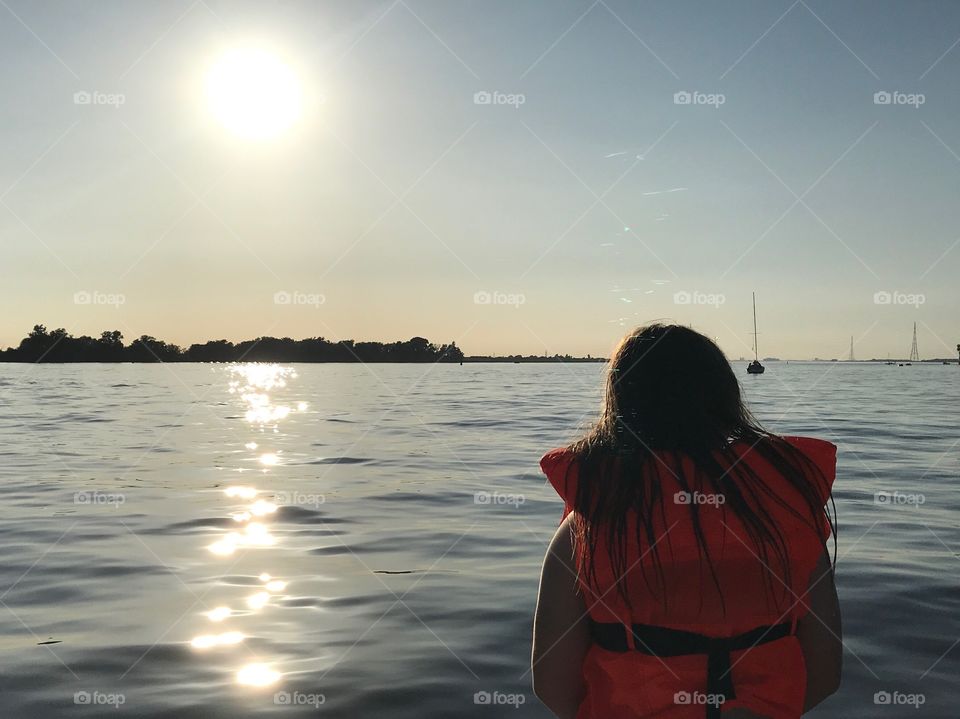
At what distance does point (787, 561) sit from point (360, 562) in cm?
696

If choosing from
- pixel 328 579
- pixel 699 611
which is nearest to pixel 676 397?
pixel 699 611

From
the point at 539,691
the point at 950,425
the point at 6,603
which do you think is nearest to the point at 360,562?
the point at 6,603

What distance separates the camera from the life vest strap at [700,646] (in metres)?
2.63

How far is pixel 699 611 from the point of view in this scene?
2.61 m

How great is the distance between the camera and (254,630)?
680 cm

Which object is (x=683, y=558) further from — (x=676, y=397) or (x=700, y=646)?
(x=676, y=397)

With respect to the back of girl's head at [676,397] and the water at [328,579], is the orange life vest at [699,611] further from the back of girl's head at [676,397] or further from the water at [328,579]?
the water at [328,579]

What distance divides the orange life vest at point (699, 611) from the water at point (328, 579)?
0.84 metres

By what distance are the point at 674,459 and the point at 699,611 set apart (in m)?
Result: 0.47

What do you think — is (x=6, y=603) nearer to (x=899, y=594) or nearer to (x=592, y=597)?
(x=592, y=597)

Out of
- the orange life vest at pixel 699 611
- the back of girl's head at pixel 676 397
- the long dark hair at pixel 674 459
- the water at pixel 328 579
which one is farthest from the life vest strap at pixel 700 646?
the water at pixel 328 579

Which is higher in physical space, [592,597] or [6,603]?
[592,597]

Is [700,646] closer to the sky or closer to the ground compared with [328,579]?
closer to the sky

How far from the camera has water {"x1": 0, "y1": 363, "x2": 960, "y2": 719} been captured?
18.7 ft
